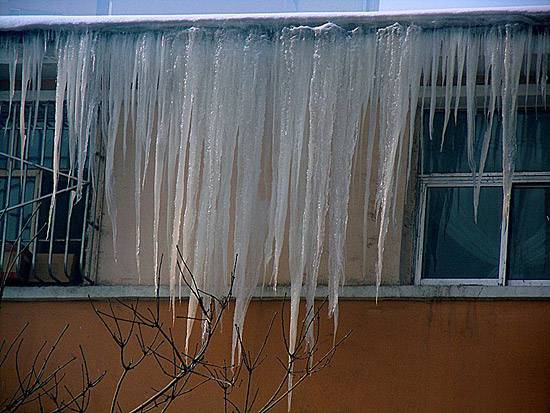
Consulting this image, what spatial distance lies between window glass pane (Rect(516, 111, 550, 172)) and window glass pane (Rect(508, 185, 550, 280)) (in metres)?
0.14

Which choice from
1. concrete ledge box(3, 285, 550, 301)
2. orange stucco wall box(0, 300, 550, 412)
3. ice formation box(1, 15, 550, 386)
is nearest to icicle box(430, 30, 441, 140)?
ice formation box(1, 15, 550, 386)

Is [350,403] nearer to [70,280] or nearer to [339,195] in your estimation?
[339,195]

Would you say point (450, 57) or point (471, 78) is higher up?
point (450, 57)

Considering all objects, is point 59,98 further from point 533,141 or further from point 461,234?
point 533,141

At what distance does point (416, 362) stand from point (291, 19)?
195cm

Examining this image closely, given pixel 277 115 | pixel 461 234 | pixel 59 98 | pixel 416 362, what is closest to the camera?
pixel 416 362

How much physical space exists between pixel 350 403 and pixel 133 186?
1.79 meters

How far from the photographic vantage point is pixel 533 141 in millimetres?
8219

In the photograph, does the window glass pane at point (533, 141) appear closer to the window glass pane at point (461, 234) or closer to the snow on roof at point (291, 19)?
the window glass pane at point (461, 234)

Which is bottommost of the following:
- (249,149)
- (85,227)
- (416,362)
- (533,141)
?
(416,362)

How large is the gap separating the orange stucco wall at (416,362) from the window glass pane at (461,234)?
35 centimetres

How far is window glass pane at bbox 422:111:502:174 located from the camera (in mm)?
8266

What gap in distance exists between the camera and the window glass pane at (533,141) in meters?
8.19

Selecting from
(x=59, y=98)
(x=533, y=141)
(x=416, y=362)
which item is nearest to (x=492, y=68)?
(x=533, y=141)
